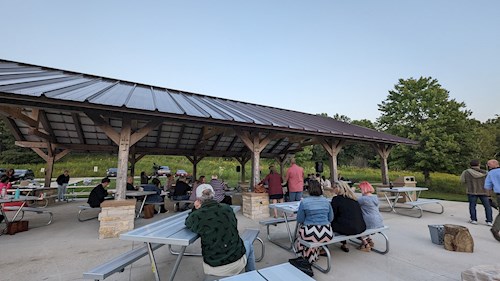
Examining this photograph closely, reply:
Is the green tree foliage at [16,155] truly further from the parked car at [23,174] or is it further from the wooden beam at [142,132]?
the wooden beam at [142,132]

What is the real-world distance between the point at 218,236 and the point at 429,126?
63.6ft

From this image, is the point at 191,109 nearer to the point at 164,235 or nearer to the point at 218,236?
the point at 164,235

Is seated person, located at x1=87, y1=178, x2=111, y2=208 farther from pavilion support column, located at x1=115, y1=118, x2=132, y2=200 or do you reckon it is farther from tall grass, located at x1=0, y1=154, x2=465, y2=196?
tall grass, located at x1=0, y1=154, x2=465, y2=196

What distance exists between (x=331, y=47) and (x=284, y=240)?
10.6 meters

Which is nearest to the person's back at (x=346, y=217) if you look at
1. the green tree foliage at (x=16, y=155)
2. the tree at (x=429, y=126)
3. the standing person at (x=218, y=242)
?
the standing person at (x=218, y=242)

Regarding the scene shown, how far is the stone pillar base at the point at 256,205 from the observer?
5855 millimetres

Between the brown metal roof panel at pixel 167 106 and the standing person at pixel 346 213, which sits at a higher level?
the brown metal roof panel at pixel 167 106

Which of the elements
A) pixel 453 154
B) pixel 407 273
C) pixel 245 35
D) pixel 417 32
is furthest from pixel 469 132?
pixel 407 273

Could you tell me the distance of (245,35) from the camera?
1196 cm

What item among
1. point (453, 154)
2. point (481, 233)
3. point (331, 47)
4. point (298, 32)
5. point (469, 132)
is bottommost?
point (481, 233)

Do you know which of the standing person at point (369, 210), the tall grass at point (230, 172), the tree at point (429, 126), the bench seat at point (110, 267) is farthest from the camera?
the tall grass at point (230, 172)

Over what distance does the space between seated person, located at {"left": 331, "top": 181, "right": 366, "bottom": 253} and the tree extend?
51.6ft

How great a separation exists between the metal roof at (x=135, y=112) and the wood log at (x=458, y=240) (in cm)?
387

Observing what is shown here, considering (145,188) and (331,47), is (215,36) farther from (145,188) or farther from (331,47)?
(145,188)
